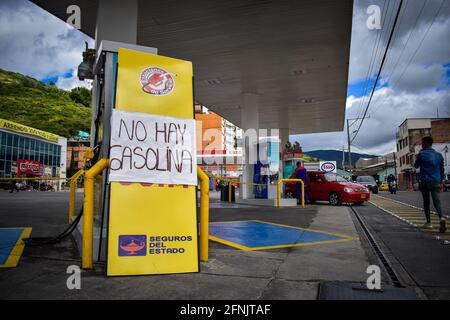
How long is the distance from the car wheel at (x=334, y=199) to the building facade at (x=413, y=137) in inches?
1783

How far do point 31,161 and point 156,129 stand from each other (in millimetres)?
55627

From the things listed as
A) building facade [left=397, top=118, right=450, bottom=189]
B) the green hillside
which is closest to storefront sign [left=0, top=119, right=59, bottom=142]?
the green hillside

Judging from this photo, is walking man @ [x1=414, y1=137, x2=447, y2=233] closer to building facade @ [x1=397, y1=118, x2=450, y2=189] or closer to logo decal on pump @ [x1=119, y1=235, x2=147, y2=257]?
logo decal on pump @ [x1=119, y1=235, x2=147, y2=257]

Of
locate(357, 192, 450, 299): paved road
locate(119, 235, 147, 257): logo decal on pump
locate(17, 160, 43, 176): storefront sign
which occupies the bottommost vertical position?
locate(357, 192, 450, 299): paved road

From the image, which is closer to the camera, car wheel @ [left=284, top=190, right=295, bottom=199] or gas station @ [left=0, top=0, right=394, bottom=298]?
gas station @ [left=0, top=0, right=394, bottom=298]

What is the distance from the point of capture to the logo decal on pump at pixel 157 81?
4.23 meters

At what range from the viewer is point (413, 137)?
201 ft

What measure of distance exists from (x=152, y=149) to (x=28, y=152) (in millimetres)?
56341

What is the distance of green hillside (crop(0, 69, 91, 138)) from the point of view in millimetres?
107812

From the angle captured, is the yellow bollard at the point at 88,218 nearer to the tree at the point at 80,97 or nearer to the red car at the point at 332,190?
the red car at the point at 332,190

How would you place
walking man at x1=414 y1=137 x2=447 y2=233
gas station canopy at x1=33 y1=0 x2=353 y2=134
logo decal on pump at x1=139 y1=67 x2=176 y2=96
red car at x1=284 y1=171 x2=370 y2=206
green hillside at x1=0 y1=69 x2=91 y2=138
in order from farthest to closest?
green hillside at x1=0 y1=69 x2=91 y2=138, red car at x1=284 y1=171 x2=370 y2=206, gas station canopy at x1=33 y1=0 x2=353 y2=134, walking man at x1=414 y1=137 x2=447 y2=233, logo decal on pump at x1=139 y1=67 x2=176 y2=96

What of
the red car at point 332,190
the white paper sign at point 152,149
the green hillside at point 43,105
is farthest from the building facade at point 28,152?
the white paper sign at point 152,149

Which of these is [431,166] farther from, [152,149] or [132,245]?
[132,245]

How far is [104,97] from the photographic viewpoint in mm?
4730
